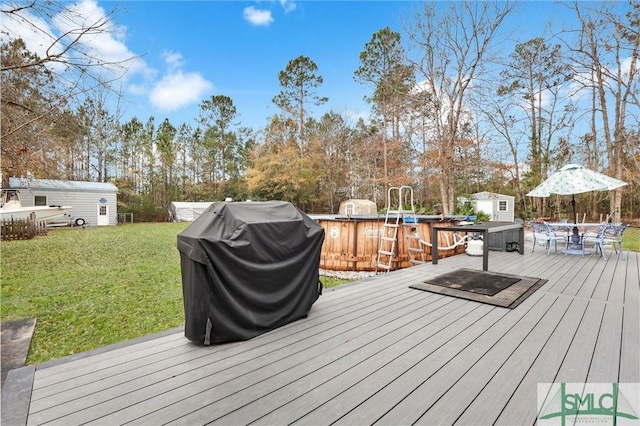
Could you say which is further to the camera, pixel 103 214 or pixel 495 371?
pixel 103 214

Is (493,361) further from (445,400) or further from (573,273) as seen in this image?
(573,273)

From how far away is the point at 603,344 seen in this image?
2.34 m

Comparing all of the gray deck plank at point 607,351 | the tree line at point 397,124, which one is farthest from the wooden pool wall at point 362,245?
the tree line at point 397,124

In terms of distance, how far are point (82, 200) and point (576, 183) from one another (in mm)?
22725

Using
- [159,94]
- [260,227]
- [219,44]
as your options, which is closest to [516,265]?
[260,227]

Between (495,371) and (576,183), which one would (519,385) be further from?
(576,183)

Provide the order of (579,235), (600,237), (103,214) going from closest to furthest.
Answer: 1. (600,237)
2. (579,235)
3. (103,214)

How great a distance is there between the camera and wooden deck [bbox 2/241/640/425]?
1615 mm

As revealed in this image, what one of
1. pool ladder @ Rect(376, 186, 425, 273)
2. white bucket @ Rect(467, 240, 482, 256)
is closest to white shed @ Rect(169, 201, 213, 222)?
pool ladder @ Rect(376, 186, 425, 273)

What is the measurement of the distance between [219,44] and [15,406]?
14.5 metres

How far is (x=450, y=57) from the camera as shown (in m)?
13.3

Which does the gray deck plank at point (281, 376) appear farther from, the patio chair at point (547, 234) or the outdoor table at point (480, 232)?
the patio chair at point (547, 234)

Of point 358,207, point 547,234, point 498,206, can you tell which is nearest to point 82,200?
point 358,207

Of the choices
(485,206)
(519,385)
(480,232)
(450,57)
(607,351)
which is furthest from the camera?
(485,206)
